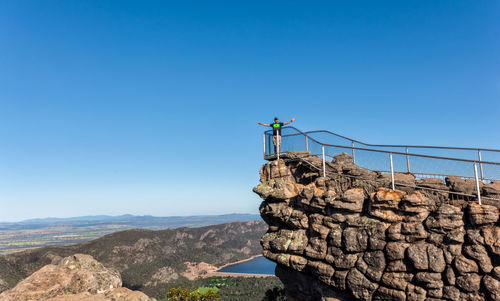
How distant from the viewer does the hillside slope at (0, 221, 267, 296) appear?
84375 mm

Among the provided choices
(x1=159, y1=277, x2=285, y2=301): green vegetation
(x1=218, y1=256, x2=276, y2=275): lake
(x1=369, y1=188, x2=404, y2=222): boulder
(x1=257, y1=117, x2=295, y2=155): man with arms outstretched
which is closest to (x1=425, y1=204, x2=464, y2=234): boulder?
(x1=369, y1=188, x2=404, y2=222): boulder

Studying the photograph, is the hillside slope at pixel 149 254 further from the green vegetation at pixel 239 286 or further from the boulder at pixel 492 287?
the boulder at pixel 492 287

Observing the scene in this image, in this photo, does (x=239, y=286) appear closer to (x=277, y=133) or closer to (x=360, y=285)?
(x=277, y=133)

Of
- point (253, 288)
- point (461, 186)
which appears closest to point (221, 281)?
point (253, 288)

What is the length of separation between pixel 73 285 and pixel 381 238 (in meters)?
14.8

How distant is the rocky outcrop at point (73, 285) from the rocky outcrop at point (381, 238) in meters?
8.65

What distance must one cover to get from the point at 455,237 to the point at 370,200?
3.70 m

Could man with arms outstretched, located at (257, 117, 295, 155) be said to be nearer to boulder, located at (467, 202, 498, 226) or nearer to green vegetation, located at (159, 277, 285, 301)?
boulder, located at (467, 202, 498, 226)

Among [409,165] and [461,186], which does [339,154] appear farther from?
[461,186]

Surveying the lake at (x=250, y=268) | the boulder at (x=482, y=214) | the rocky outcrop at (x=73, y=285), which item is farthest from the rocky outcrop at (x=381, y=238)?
the lake at (x=250, y=268)

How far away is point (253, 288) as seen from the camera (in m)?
72.0

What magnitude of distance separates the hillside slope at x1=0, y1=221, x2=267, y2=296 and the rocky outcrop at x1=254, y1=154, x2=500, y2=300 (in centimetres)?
7033

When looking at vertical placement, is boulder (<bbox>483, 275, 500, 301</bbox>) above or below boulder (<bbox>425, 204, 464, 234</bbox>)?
below

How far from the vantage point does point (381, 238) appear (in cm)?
1444
